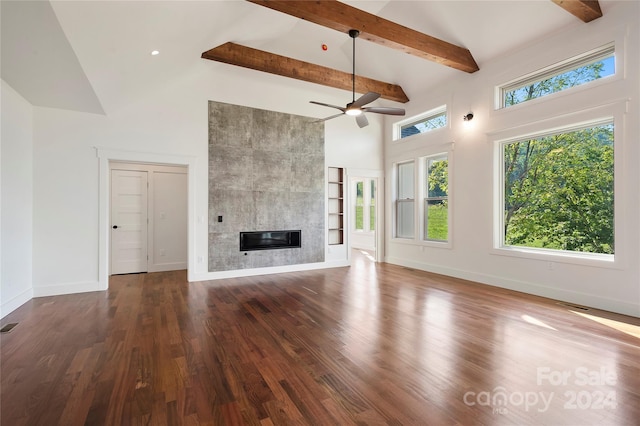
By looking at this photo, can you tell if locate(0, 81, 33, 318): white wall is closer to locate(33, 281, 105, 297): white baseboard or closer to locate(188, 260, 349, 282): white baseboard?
locate(33, 281, 105, 297): white baseboard

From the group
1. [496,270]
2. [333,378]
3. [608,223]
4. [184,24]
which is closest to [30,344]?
[333,378]

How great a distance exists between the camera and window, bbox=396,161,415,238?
7.01 m

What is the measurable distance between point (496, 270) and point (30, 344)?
6262 millimetres

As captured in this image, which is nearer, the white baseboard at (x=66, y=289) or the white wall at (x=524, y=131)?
the white wall at (x=524, y=131)

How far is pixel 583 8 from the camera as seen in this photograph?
3.65 m

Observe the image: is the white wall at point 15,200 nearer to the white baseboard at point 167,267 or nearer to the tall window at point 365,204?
the white baseboard at point 167,267

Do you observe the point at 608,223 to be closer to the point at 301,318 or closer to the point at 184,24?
the point at 301,318

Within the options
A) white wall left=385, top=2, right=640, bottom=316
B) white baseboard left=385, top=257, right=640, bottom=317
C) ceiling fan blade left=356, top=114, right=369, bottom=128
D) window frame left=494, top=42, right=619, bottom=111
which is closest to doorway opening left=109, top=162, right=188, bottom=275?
ceiling fan blade left=356, top=114, right=369, bottom=128

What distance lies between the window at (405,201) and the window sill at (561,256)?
7.09 feet

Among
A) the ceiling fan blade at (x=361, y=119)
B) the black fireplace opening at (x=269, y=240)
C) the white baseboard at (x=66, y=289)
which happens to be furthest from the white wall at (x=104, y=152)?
the ceiling fan blade at (x=361, y=119)

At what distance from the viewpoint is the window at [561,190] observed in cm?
395

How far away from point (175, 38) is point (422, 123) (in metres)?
5.18

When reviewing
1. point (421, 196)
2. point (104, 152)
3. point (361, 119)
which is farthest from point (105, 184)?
point (421, 196)

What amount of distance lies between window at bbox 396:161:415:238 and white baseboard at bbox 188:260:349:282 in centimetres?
162
